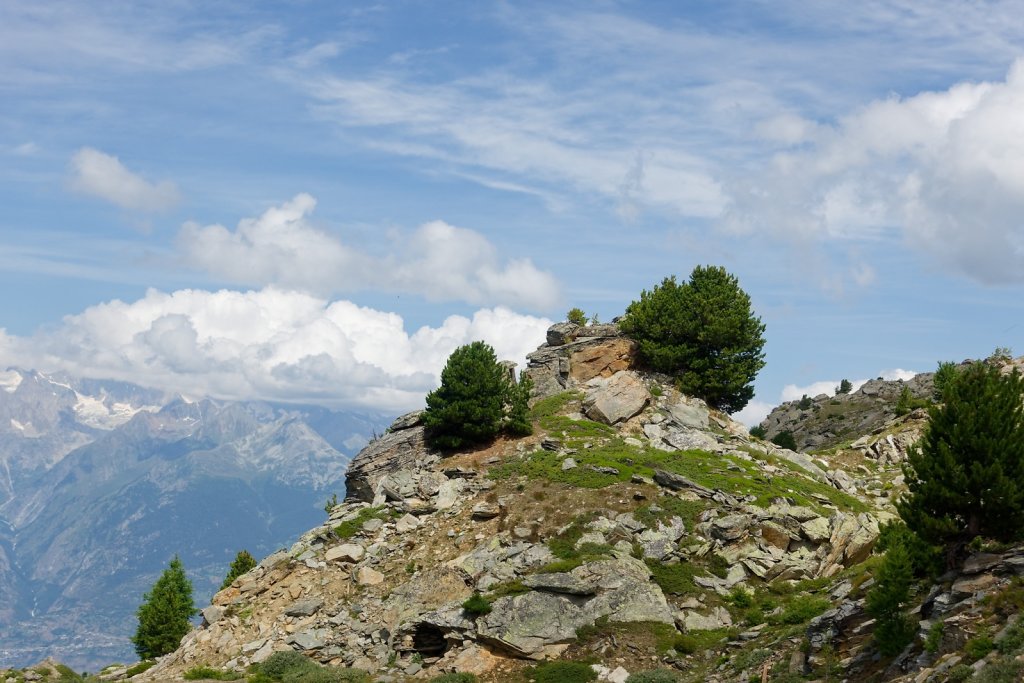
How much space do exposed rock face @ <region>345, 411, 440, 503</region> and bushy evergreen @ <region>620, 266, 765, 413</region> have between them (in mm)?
21106

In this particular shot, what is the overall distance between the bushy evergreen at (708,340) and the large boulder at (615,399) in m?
5.45

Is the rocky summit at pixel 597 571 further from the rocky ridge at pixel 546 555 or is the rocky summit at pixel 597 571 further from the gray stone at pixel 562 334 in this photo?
the gray stone at pixel 562 334

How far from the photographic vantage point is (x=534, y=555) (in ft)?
151

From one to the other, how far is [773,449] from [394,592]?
3021cm

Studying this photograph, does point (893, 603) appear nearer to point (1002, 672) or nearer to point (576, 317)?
point (1002, 672)

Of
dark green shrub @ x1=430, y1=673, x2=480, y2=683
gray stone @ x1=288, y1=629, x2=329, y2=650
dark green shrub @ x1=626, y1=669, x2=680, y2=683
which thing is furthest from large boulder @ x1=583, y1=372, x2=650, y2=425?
dark green shrub @ x1=430, y1=673, x2=480, y2=683

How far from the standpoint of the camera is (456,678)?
39.1 meters

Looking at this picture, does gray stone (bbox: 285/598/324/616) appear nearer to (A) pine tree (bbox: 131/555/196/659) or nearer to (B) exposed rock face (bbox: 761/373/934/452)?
(A) pine tree (bbox: 131/555/196/659)

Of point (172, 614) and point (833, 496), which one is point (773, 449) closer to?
point (833, 496)

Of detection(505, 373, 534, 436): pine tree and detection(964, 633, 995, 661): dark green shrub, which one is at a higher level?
detection(505, 373, 534, 436): pine tree

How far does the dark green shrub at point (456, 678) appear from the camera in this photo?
38.9 m

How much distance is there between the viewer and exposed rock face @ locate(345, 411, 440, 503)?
5853 cm

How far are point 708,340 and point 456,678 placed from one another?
37938mm

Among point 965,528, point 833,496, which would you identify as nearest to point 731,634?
point 965,528
